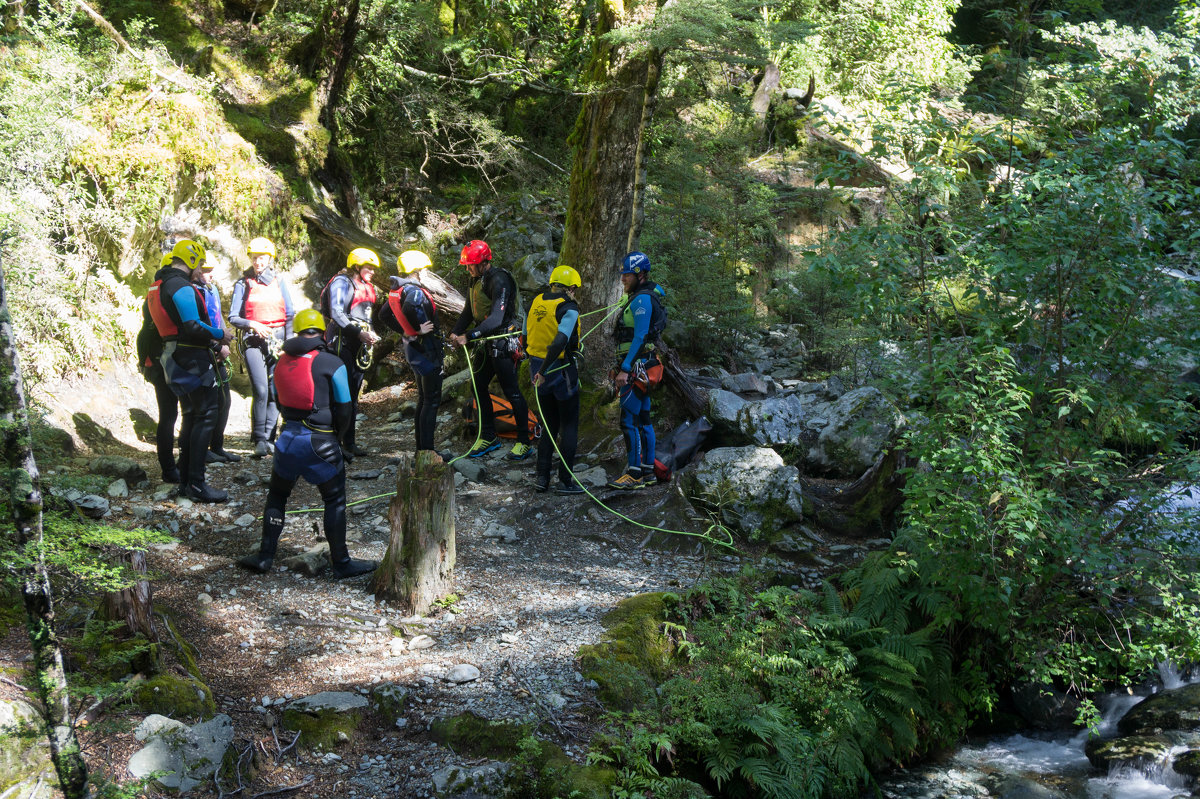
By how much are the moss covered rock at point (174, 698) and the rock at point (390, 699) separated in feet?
2.73

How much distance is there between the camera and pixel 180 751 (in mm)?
3750

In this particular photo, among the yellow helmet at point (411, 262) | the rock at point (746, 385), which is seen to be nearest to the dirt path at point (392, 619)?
the yellow helmet at point (411, 262)

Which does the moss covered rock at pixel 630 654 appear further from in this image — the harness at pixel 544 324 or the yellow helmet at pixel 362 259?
the yellow helmet at pixel 362 259

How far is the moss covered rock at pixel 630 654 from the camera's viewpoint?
493 cm

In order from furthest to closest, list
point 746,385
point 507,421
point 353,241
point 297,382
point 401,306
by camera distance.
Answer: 1. point 353,241
2. point 746,385
3. point 507,421
4. point 401,306
5. point 297,382

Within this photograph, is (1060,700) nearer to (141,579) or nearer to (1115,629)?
(1115,629)

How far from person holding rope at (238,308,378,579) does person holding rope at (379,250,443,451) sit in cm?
Answer: 253

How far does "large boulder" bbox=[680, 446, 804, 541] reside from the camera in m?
7.55

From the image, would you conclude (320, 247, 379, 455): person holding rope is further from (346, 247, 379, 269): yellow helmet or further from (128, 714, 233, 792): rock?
(128, 714, 233, 792): rock

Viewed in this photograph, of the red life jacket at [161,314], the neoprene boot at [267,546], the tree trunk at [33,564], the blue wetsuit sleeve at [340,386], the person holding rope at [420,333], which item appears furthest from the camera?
the person holding rope at [420,333]

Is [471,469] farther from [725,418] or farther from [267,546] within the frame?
[267,546]

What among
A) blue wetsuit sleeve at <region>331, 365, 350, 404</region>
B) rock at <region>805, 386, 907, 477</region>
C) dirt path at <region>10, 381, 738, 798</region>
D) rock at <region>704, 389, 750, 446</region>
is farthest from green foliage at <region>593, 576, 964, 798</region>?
blue wetsuit sleeve at <region>331, 365, 350, 404</region>

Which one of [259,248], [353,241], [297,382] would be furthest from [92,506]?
[353,241]

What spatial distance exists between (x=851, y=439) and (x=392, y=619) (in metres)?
5.28
